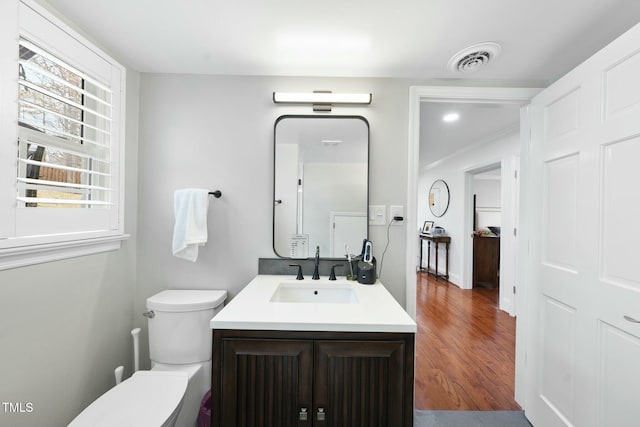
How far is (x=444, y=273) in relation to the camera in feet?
17.6

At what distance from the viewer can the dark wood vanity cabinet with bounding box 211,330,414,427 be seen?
1.06 meters

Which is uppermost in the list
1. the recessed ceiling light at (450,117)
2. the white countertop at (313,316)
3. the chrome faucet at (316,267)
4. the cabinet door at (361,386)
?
the recessed ceiling light at (450,117)

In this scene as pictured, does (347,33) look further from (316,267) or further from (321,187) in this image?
(316,267)

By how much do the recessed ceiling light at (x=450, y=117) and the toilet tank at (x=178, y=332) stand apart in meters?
2.90

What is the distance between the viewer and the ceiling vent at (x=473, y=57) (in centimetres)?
144

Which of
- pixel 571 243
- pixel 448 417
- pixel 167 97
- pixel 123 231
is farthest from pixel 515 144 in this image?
pixel 123 231

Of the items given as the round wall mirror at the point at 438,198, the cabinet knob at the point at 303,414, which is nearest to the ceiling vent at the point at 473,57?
the cabinet knob at the point at 303,414

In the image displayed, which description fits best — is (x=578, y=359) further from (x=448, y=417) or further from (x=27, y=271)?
(x=27, y=271)

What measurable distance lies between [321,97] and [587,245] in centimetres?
163

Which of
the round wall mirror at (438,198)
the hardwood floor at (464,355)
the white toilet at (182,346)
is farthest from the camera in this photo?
the round wall mirror at (438,198)

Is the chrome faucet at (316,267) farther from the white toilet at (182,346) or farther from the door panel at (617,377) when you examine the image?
the door panel at (617,377)

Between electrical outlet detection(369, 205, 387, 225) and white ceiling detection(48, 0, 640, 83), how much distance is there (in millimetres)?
867

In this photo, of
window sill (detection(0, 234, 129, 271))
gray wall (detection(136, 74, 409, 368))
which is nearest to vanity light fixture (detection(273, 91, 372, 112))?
gray wall (detection(136, 74, 409, 368))

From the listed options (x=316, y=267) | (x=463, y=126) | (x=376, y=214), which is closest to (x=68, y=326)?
(x=316, y=267)
